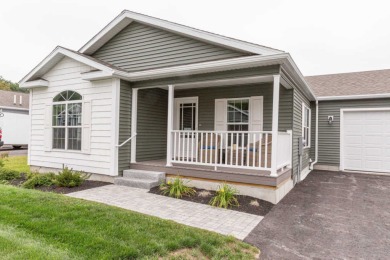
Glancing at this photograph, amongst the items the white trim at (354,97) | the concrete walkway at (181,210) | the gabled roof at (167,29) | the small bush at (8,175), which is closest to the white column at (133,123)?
the concrete walkway at (181,210)

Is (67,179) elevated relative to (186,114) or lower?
lower

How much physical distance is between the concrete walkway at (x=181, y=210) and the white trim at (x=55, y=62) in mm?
3233

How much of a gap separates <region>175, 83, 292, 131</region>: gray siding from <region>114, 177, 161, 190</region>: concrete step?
2.85 meters

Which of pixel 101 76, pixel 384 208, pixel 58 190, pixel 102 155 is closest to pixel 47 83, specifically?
pixel 101 76

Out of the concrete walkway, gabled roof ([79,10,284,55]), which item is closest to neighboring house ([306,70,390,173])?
gabled roof ([79,10,284,55])

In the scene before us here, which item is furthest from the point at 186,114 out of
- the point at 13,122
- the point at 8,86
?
the point at 8,86

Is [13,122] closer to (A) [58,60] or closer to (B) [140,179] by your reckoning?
(A) [58,60]

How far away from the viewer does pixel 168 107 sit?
254 inches

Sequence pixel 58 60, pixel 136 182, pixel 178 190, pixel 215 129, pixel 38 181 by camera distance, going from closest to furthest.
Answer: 1. pixel 178 190
2. pixel 38 181
3. pixel 136 182
4. pixel 58 60
5. pixel 215 129

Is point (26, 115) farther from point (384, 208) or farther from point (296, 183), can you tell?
point (384, 208)

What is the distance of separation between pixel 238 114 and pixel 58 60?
5.98m

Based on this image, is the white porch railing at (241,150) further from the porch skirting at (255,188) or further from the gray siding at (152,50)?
the gray siding at (152,50)

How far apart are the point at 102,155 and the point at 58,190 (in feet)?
4.69

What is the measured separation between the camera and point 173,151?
6723 mm
